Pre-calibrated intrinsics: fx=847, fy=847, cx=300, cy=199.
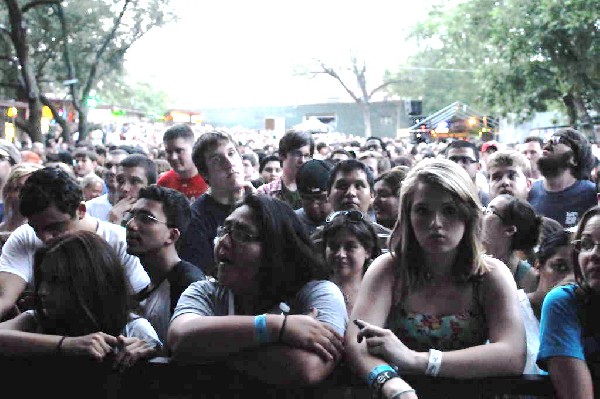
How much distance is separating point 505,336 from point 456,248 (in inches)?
16.9

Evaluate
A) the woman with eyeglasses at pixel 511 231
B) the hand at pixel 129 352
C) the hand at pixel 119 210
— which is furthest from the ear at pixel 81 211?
the woman with eyeglasses at pixel 511 231

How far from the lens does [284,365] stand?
3119mm

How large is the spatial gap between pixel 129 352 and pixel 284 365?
0.66 m

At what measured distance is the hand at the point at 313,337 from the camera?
10.3 feet

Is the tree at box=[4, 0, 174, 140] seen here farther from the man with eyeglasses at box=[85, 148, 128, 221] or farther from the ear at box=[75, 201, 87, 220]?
the ear at box=[75, 201, 87, 220]

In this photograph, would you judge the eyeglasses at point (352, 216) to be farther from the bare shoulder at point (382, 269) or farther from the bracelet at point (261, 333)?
the bracelet at point (261, 333)

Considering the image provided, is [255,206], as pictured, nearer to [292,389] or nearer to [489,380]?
[292,389]

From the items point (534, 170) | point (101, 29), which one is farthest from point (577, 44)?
point (101, 29)

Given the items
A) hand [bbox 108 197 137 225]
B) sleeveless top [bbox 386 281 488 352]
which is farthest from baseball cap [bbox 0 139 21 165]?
sleeveless top [bbox 386 281 488 352]

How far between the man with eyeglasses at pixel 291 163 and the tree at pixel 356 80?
51797mm

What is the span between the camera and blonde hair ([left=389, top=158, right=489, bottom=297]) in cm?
339

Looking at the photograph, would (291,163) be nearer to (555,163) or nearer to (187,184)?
(187,184)

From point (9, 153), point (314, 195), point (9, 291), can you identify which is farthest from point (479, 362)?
point (9, 153)

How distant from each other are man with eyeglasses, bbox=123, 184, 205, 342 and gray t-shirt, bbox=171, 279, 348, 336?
72cm
